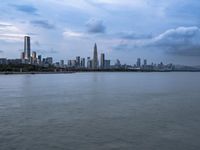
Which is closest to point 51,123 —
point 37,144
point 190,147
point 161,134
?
point 37,144

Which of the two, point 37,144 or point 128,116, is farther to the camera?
point 128,116

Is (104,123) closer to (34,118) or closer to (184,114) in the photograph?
(34,118)

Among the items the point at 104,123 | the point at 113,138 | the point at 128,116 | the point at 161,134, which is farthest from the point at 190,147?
the point at 128,116

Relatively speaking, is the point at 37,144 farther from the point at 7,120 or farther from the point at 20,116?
the point at 20,116

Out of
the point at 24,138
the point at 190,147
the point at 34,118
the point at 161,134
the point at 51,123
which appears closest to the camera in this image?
the point at 190,147

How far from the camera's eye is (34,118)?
19078mm

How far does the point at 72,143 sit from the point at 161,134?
420 cm

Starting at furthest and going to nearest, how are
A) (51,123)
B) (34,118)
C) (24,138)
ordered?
(34,118) < (51,123) < (24,138)

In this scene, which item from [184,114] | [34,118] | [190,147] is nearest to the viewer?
[190,147]

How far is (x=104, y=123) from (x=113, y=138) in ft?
11.6

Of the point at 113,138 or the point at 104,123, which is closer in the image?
the point at 113,138

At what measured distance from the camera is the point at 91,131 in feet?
50.9

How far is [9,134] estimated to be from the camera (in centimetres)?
1459

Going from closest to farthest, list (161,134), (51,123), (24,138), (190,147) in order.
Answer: (190,147) < (24,138) < (161,134) < (51,123)
